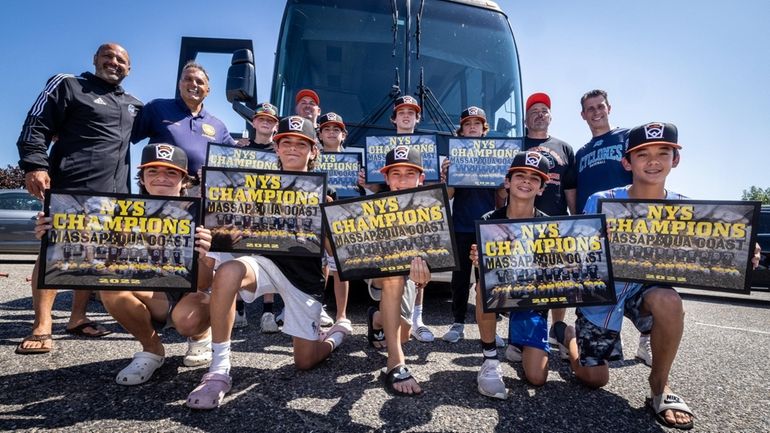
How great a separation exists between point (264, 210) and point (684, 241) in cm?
264

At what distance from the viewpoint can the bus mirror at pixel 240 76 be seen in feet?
Answer: 12.9

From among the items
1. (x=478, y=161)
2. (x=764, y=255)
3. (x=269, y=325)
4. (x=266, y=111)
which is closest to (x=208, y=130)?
(x=266, y=111)

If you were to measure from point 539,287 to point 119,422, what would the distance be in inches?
93.4

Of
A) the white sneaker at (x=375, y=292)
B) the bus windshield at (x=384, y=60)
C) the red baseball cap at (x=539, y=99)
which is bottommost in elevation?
the white sneaker at (x=375, y=292)

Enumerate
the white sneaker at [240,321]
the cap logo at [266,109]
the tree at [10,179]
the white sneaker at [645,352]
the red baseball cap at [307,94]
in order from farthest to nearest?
the tree at [10,179], the red baseball cap at [307,94], the cap logo at [266,109], the white sneaker at [240,321], the white sneaker at [645,352]

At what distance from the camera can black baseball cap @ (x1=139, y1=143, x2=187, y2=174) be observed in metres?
2.36

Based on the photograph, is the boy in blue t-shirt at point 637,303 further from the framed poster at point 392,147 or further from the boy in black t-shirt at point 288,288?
the boy in black t-shirt at point 288,288

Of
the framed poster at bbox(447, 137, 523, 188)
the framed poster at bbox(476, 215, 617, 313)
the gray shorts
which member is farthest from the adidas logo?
the framed poster at bbox(447, 137, 523, 188)

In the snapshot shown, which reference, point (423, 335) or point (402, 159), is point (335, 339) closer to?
point (423, 335)

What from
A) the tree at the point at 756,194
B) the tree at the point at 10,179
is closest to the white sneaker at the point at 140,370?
the tree at the point at 10,179

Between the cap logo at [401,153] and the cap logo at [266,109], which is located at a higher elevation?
the cap logo at [266,109]

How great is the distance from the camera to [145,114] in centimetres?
325

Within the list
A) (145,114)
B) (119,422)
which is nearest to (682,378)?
(119,422)

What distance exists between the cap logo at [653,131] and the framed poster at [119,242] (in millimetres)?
2948
